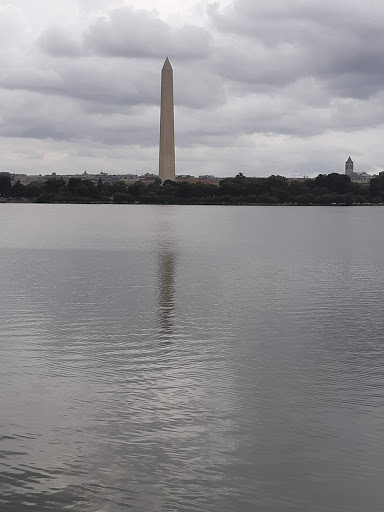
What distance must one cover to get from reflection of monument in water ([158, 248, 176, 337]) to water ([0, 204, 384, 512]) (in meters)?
0.09

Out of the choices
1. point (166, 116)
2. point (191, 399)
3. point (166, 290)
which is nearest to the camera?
point (191, 399)

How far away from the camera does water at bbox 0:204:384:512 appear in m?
9.95

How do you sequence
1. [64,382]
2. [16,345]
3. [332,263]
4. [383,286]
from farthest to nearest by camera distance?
[332,263], [383,286], [16,345], [64,382]

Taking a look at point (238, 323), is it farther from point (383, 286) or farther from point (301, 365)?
point (383, 286)

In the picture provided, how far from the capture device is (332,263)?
4388cm

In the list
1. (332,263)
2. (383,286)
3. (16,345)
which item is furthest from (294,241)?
(16,345)

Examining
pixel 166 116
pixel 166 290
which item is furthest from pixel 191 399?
pixel 166 116

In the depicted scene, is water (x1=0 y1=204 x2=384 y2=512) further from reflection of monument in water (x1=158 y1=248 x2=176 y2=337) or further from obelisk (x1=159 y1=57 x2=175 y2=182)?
obelisk (x1=159 y1=57 x2=175 y2=182)

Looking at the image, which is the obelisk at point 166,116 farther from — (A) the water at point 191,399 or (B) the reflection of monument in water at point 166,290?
(A) the water at point 191,399

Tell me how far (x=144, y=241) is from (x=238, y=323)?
135ft

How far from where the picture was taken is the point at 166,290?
2989 cm

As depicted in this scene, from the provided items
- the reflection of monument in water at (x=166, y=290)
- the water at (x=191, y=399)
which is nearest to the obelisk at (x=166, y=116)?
the reflection of monument in water at (x=166, y=290)

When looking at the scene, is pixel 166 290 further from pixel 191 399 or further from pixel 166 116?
pixel 166 116

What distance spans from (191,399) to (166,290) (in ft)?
53.4
